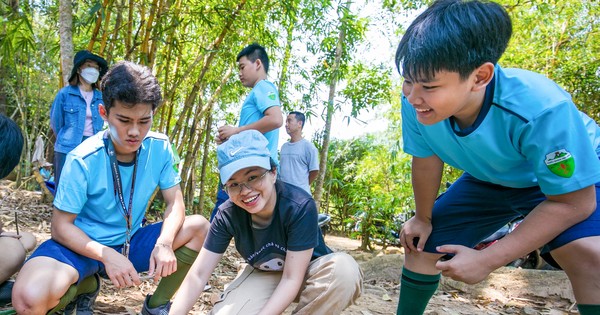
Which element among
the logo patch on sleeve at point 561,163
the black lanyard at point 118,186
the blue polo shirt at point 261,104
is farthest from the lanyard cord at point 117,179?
the logo patch on sleeve at point 561,163

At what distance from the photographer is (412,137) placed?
1.83m

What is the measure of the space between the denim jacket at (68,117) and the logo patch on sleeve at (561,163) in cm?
324

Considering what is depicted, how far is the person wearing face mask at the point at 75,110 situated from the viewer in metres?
3.38

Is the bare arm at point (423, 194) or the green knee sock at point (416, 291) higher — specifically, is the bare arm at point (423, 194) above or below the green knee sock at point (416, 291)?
above

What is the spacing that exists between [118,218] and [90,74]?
169 centimetres

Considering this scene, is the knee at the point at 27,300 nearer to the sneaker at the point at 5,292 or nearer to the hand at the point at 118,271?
the hand at the point at 118,271

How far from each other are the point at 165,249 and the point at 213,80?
4.61 m

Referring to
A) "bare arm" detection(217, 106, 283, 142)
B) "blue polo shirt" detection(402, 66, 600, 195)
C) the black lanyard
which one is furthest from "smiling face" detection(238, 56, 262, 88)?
"blue polo shirt" detection(402, 66, 600, 195)

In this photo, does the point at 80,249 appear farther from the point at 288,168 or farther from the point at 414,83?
the point at 288,168

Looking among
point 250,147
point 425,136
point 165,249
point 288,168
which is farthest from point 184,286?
point 288,168

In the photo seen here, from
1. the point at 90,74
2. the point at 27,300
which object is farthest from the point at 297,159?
the point at 27,300

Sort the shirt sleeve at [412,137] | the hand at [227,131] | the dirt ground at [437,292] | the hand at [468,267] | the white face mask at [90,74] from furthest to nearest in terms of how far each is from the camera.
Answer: the white face mask at [90,74] < the hand at [227,131] < the dirt ground at [437,292] < the shirt sleeve at [412,137] < the hand at [468,267]

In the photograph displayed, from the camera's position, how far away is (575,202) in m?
1.32

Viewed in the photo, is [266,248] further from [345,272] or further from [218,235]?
[345,272]
